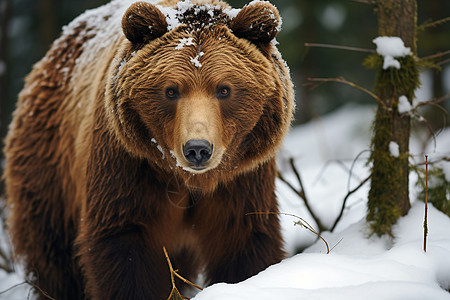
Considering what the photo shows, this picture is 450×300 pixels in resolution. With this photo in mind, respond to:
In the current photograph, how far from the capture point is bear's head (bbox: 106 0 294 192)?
118 inches

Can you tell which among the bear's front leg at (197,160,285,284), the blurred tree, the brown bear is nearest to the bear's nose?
the brown bear

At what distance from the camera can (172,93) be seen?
3.03 m

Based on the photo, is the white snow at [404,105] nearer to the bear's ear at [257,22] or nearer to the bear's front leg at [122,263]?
the bear's ear at [257,22]

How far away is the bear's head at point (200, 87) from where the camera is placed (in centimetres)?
301

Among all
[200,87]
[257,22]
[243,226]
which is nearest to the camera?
[200,87]

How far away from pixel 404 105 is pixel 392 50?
0.37 meters

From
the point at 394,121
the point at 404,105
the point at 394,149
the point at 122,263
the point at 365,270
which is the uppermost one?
the point at 404,105

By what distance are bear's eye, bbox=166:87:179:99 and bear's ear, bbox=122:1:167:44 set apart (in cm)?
39

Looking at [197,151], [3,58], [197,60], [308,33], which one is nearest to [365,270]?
[197,151]

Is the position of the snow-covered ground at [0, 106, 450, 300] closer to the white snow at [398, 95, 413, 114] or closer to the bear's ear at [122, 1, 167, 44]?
the white snow at [398, 95, 413, 114]

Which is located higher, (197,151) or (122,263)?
(197,151)

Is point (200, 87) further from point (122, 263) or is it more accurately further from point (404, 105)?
point (404, 105)

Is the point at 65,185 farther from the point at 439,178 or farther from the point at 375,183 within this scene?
the point at 439,178

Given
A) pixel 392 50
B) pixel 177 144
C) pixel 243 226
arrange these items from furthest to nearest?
pixel 243 226, pixel 392 50, pixel 177 144
